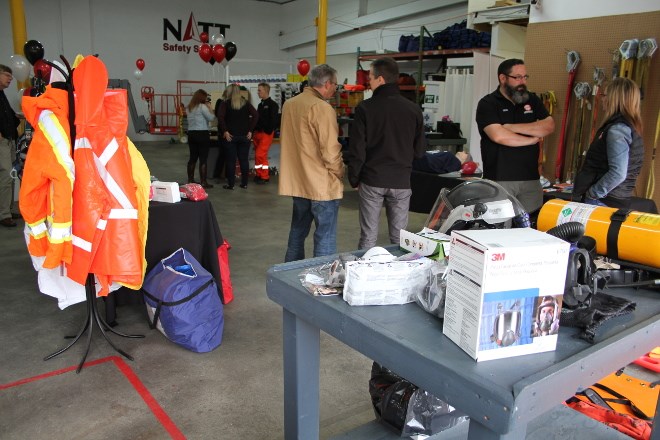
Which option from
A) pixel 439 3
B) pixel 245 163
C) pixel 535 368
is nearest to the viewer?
pixel 535 368

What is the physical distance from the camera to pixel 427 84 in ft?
27.2

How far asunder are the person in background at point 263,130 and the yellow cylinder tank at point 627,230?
273 inches

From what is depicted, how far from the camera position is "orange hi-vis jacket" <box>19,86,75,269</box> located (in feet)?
7.68

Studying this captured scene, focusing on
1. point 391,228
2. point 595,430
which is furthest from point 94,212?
point 595,430

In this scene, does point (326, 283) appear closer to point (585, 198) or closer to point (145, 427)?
point (145, 427)

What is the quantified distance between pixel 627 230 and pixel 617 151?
1.59 metres

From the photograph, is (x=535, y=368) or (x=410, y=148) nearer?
(x=535, y=368)

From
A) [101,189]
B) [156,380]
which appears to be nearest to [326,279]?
[101,189]

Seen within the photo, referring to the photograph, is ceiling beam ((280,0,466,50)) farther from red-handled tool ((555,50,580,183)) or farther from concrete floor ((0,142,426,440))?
concrete floor ((0,142,426,440))

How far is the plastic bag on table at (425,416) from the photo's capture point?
1.74 meters

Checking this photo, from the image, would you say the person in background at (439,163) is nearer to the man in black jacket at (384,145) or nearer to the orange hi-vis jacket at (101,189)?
the man in black jacket at (384,145)

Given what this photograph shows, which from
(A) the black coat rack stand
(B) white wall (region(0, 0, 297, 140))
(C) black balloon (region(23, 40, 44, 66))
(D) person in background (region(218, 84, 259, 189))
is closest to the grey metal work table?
Answer: (A) the black coat rack stand

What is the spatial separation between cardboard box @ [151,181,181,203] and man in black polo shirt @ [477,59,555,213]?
182 cm

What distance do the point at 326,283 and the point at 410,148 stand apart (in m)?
2.19
